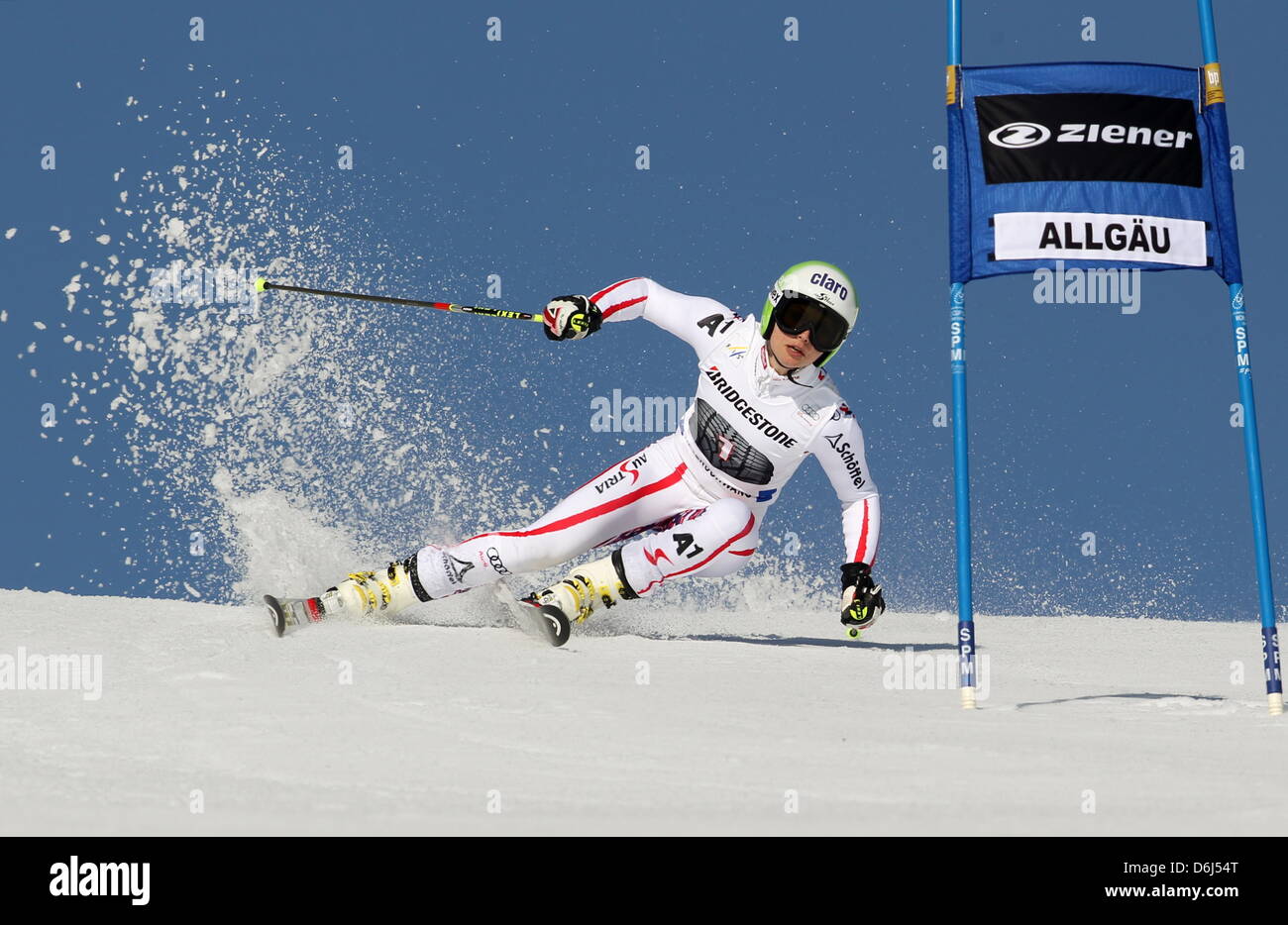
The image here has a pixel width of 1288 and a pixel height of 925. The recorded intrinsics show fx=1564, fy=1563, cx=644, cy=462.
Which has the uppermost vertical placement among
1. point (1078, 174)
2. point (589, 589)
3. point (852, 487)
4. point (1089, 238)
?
point (1078, 174)

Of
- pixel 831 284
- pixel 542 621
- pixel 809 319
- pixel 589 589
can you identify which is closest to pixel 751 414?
pixel 809 319

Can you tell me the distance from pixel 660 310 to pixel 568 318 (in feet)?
2.07

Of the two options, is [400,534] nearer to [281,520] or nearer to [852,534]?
[281,520]

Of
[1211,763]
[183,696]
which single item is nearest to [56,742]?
[183,696]

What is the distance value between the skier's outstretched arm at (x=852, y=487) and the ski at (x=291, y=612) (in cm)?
287

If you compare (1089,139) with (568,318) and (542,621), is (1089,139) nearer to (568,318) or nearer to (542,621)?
(568,318)

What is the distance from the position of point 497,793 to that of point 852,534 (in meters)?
3.48

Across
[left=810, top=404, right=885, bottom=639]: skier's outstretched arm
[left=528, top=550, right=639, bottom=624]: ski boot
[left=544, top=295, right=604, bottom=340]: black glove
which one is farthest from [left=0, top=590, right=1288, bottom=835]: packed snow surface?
[left=544, top=295, right=604, bottom=340]: black glove

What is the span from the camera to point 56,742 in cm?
616

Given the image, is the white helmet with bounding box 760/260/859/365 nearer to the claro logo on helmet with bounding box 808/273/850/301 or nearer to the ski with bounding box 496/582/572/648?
the claro logo on helmet with bounding box 808/273/850/301

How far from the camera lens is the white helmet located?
320 inches

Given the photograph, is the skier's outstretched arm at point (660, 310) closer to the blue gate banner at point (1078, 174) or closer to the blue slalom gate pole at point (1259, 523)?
the blue gate banner at point (1078, 174)

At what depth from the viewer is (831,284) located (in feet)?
26.8

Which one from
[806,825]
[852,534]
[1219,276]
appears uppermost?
[1219,276]
